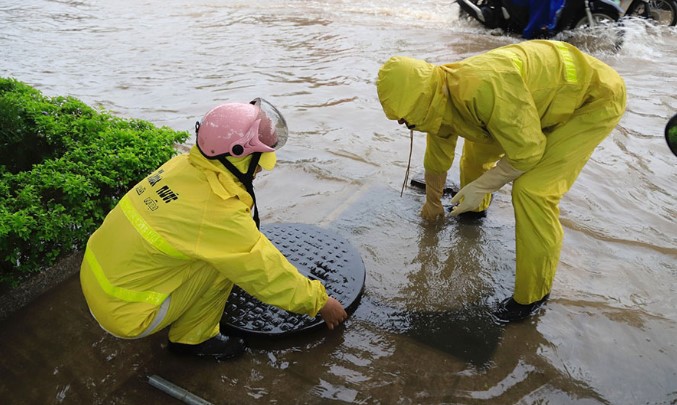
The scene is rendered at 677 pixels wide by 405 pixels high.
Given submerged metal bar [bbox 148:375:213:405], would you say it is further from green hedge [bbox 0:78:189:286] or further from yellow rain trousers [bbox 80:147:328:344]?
green hedge [bbox 0:78:189:286]

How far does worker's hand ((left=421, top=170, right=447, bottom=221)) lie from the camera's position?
3369mm

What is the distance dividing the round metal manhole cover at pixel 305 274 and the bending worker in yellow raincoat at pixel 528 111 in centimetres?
94

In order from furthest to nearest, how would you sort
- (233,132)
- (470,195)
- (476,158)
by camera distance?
(476,158) < (470,195) < (233,132)

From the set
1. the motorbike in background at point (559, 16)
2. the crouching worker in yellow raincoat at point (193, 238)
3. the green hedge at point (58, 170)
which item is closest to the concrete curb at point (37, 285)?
the green hedge at point (58, 170)

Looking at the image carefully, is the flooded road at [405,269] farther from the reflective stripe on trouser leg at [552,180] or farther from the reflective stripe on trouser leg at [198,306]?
the reflective stripe on trouser leg at [552,180]

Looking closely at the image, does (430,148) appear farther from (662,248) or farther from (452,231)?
(662,248)

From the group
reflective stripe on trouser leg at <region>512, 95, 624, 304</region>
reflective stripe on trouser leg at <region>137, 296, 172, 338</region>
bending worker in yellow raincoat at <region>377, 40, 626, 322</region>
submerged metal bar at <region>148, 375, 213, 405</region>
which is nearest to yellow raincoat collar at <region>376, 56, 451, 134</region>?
bending worker in yellow raincoat at <region>377, 40, 626, 322</region>

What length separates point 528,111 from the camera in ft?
7.77

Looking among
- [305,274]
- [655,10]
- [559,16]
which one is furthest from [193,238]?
[655,10]

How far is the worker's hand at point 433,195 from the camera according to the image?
3369 millimetres

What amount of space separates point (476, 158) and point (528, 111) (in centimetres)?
105

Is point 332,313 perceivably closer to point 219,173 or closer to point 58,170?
point 219,173

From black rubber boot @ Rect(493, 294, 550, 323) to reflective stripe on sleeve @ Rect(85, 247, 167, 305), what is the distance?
179 cm

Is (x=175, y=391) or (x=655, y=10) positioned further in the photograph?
(x=655, y=10)
